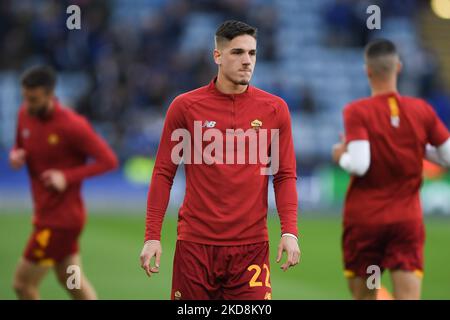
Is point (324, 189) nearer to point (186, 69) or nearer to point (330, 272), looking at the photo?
point (186, 69)

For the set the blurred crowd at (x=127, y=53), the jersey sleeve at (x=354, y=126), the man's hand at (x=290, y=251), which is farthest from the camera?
the blurred crowd at (x=127, y=53)

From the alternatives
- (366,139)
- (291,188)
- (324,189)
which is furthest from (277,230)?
(291,188)

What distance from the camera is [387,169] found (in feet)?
23.0

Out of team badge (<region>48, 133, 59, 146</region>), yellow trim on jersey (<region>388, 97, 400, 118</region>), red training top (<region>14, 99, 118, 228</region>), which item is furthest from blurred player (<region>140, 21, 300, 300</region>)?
team badge (<region>48, 133, 59, 146</region>)

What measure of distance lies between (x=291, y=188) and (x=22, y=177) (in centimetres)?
1386

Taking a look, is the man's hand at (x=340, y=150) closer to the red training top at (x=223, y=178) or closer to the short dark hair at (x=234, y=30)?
the red training top at (x=223, y=178)

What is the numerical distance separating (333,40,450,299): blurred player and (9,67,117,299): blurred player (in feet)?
7.85

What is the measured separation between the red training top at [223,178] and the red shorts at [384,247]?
5.87 feet

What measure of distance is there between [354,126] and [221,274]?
208cm

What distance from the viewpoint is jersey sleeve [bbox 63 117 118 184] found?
800 cm

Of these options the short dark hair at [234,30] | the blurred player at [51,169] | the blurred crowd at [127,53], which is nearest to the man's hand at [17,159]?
the blurred player at [51,169]

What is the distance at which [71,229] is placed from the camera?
810 cm

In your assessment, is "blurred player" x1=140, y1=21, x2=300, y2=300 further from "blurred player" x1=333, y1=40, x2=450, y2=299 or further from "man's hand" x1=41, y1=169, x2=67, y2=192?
"man's hand" x1=41, y1=169, x2=67, y2=192

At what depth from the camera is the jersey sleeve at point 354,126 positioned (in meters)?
6.92
